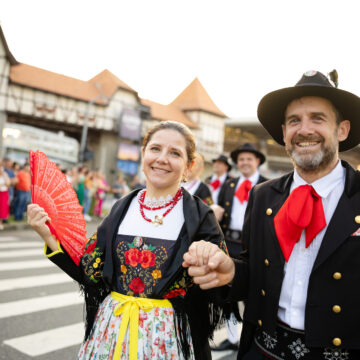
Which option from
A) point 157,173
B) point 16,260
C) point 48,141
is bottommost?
point 16,260

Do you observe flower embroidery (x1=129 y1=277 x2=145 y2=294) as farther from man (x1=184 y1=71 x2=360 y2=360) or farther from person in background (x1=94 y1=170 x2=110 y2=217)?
person in background (x1=94 y1=170 x2=110 y2=217)

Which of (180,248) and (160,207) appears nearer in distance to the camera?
(180,248)

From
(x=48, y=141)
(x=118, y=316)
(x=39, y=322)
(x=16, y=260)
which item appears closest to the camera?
(x=118, y=316)

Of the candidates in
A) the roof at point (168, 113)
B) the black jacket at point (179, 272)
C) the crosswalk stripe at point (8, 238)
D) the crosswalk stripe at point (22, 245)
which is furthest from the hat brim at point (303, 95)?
the roof at point (168, 113)

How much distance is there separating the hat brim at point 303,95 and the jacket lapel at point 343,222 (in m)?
0.36

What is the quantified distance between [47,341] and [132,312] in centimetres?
237

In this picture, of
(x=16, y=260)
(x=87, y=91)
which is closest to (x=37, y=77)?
(x=87, y=91)

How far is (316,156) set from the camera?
1794 mm

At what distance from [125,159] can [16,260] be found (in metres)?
24.2

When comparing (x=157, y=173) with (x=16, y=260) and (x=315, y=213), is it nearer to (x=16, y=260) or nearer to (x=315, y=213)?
(x=315, y=213)

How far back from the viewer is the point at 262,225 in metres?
1.95

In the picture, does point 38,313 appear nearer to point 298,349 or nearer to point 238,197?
point 238,197

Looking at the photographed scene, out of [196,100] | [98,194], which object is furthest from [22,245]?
[196,100]

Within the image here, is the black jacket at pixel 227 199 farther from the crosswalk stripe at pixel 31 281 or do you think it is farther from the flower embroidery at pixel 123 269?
the crosswalk stripe at pixel 31 281
